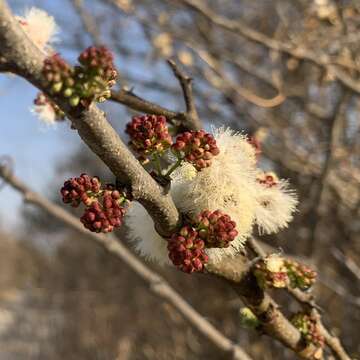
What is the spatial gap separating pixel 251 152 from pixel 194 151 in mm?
202

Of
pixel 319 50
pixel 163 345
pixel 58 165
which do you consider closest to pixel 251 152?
pixel 319 50

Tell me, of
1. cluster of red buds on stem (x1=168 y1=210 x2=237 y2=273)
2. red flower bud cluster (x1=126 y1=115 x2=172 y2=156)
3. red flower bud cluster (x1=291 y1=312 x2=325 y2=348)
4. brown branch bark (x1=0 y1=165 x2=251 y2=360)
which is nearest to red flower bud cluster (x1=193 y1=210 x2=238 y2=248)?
cluster of red buds on stem (x1=168 y1=210 x2=237 y2=273)

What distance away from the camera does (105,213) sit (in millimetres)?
712

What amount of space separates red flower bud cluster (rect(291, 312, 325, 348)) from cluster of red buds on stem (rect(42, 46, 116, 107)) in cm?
67

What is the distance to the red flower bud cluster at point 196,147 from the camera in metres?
0.80

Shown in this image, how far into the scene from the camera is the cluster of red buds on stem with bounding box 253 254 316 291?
3.08ft

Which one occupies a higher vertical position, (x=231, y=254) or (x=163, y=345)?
(x=231, y=254)

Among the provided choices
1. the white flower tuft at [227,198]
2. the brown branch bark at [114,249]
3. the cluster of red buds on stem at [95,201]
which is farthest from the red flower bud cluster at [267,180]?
the brown branch bark at [114,249]

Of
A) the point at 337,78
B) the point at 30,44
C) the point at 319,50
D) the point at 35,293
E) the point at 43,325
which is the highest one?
the point at 30,44

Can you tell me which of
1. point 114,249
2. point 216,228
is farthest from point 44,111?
point 114,249

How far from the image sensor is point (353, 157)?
316 centimetres

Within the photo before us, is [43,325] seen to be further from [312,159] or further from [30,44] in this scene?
[30,44]

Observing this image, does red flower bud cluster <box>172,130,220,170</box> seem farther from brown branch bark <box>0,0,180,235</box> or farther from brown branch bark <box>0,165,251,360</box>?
brown branch bark <box>0,165,251,360</box>

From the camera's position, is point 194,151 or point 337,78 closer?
point 194,151
